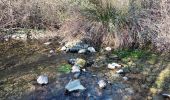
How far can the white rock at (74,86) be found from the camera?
16.9 feet

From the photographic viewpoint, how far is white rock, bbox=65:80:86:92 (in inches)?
203

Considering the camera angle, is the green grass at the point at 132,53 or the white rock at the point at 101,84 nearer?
the white rock at the point at 101,84

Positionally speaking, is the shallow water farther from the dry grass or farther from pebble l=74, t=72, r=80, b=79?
the dry grass

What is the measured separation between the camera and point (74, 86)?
5219 millimetres

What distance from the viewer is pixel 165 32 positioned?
6453mm

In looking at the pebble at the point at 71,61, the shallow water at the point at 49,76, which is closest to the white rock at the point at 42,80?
the shallow water at the point at 49,76

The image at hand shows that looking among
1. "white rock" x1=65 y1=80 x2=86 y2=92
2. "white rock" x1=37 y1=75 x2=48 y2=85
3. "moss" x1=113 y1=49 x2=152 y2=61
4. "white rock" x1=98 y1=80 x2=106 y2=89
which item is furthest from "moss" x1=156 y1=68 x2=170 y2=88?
"white rock" x1=37 y1=75 x2=48 y2=85

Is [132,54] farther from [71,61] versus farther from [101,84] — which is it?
[101,84]

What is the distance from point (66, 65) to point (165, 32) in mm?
2039

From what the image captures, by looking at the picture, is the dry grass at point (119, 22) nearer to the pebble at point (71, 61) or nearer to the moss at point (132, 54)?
the moss at point (132, 54)

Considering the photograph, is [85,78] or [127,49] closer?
[85,78]

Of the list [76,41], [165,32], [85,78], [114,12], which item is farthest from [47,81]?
[165,32]

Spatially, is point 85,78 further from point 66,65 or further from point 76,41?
point 76,41

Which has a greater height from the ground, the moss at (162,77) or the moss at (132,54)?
the moss at (132,54)
